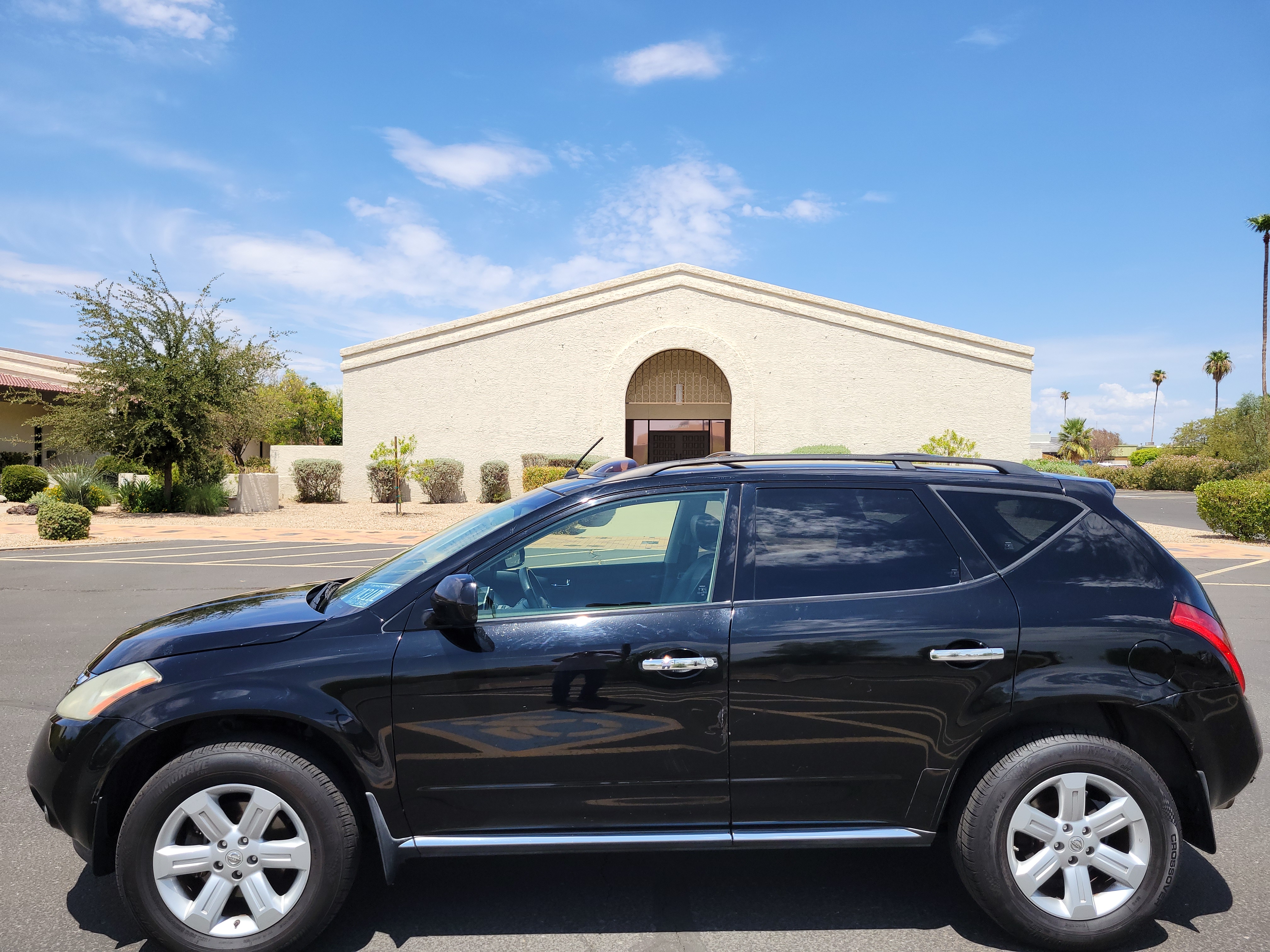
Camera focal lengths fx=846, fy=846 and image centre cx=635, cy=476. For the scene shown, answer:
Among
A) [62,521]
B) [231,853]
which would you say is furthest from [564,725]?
[62,521]

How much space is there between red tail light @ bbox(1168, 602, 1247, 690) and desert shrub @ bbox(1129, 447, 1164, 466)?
6063 centimetres

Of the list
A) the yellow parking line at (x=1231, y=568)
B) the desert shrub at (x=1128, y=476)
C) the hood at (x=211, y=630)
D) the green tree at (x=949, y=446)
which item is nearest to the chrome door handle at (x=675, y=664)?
the hood at (x=211, y=630)

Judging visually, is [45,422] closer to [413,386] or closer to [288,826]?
[413,386]

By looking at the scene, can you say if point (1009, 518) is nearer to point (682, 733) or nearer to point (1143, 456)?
point (682, 733)

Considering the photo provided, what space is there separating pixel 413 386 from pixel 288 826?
2669cm

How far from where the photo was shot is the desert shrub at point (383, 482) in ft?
90.0

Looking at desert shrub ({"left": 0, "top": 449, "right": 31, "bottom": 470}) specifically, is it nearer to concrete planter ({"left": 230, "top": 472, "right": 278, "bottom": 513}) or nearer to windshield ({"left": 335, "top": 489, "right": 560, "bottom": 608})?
concrete planter ({"left": 230, "top": 472, "right": 278, "bottom": 513})

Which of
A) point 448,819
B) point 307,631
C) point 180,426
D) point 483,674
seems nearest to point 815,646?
point 483,674

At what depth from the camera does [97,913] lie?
3158 millimetres

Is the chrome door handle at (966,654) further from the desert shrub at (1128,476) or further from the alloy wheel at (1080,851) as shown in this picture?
the desert shrub at (1128,476)

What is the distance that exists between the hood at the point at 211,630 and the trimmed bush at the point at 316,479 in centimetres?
2536

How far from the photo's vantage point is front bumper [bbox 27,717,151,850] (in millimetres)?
2852

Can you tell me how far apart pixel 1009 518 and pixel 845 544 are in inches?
26.4

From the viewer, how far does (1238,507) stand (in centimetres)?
1862
